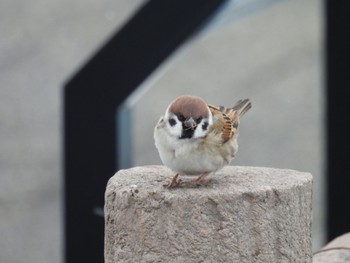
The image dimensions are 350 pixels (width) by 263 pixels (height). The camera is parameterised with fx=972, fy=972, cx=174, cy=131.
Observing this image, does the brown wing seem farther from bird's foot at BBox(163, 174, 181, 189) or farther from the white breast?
bird's foot at BBox(163, 174, 181, 189)

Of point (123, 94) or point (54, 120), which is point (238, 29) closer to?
point (54, 120)

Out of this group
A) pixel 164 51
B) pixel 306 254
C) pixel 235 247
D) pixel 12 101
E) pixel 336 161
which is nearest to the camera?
pixel 235 247

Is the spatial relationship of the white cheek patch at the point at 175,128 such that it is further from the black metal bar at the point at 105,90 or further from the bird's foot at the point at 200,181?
the black metal bar at the point at 105,90

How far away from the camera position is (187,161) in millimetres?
3689

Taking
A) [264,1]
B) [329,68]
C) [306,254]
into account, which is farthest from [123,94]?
[306,254]

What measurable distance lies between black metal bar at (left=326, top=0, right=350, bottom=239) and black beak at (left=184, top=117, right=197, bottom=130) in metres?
2.67

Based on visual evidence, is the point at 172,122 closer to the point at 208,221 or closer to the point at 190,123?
the point at 190,123

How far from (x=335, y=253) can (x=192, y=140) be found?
1.06m

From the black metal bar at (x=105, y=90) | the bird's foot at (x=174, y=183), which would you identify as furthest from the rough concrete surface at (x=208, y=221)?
the black metal bar at (x=105, y=90)

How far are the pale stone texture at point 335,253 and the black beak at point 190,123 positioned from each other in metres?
1.03

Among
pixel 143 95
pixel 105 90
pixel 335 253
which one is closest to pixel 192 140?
pixel 335 253

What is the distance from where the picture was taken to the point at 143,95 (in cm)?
854

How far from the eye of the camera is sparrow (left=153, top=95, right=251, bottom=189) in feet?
12.0

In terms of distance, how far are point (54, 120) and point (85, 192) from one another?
5.55 m
